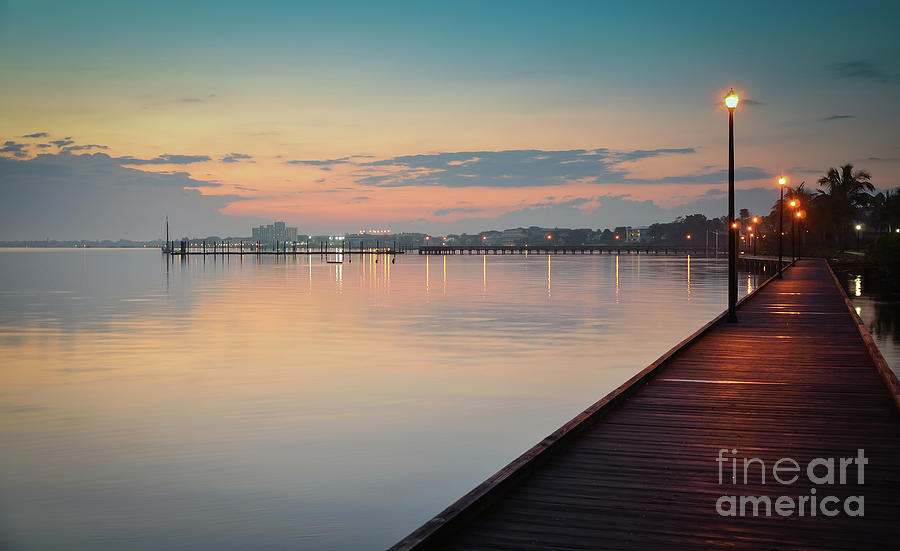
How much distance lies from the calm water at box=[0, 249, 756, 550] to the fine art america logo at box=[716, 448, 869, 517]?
4437 mm

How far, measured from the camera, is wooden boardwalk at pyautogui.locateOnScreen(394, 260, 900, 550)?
5.67 metres

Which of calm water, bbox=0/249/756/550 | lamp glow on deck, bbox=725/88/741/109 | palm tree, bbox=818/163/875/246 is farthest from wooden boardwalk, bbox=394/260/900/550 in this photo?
palm tree, bbox=818/163/875/246

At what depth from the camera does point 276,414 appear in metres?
16.1

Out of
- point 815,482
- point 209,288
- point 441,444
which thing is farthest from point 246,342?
point 209,288

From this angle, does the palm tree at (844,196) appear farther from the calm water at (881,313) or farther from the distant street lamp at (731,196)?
the distant street lamp at (731,196)

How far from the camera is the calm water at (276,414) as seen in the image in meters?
10.2

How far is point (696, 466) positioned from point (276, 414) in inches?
415

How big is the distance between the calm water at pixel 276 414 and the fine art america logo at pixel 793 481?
4437 mm

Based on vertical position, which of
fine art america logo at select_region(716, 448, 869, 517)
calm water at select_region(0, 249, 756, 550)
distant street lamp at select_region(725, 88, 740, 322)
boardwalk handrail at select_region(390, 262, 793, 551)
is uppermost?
distant street lamp at select_region(725, 88, 740, 322)

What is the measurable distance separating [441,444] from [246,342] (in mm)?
15870

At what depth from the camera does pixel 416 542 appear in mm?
5207

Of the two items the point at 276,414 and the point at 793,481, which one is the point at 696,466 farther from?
the point at 276,414

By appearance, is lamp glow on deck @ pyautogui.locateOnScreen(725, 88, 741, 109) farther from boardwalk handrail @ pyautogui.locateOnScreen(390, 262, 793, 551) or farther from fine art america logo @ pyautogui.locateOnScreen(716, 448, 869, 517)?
fine art america logo @ pyautogui.locateOnScreen(716, 448, 869, 517)

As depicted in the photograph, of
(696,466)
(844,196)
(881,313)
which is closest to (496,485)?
(696,466)
